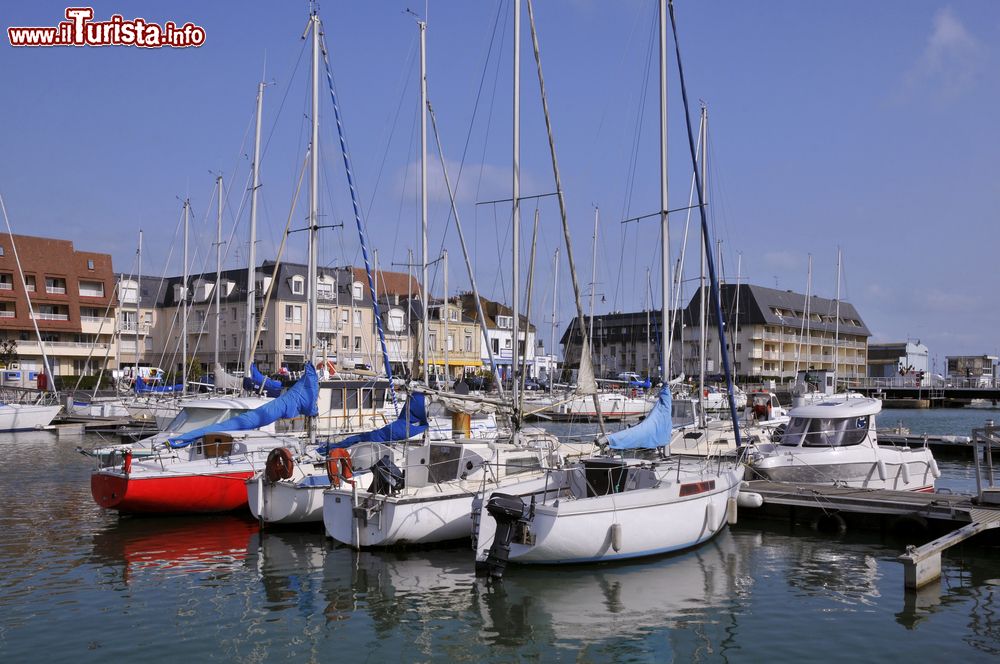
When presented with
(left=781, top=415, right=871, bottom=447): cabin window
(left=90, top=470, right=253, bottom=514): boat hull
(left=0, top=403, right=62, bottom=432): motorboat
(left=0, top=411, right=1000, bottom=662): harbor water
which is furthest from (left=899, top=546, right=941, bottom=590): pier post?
(left=0, top=403, right=62, bottom=432): motorboat

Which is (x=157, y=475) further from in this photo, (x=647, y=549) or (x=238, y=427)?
(x=647, y=549)

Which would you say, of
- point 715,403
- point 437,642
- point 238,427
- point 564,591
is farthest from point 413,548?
point 715,403

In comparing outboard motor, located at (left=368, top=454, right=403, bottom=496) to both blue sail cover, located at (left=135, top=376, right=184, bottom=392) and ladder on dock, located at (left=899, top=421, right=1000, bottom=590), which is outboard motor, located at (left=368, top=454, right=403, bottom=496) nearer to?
ladder on dock, located at (left=899, top=421, right=1000, bottom=590)

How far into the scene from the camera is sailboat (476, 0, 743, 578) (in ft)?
55.5

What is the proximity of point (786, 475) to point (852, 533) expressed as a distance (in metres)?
3.93

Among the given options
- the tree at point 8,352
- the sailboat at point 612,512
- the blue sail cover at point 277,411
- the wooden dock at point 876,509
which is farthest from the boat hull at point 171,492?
the tree at point 8,352

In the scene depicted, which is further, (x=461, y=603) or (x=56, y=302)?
(x=56, y=302)

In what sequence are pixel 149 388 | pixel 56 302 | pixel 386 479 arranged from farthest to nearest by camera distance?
pixel 56 302 < pixel 149 388 < pixel 386 479

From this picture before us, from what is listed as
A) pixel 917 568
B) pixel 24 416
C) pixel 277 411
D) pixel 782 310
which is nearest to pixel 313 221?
pixel 277 411

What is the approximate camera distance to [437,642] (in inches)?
547

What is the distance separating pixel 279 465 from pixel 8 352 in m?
63.9

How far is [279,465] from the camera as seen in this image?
21.6 m

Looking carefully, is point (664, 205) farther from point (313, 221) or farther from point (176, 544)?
point (176, 544)

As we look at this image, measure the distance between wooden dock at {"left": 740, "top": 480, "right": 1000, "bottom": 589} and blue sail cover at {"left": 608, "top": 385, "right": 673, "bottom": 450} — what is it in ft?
8.97
